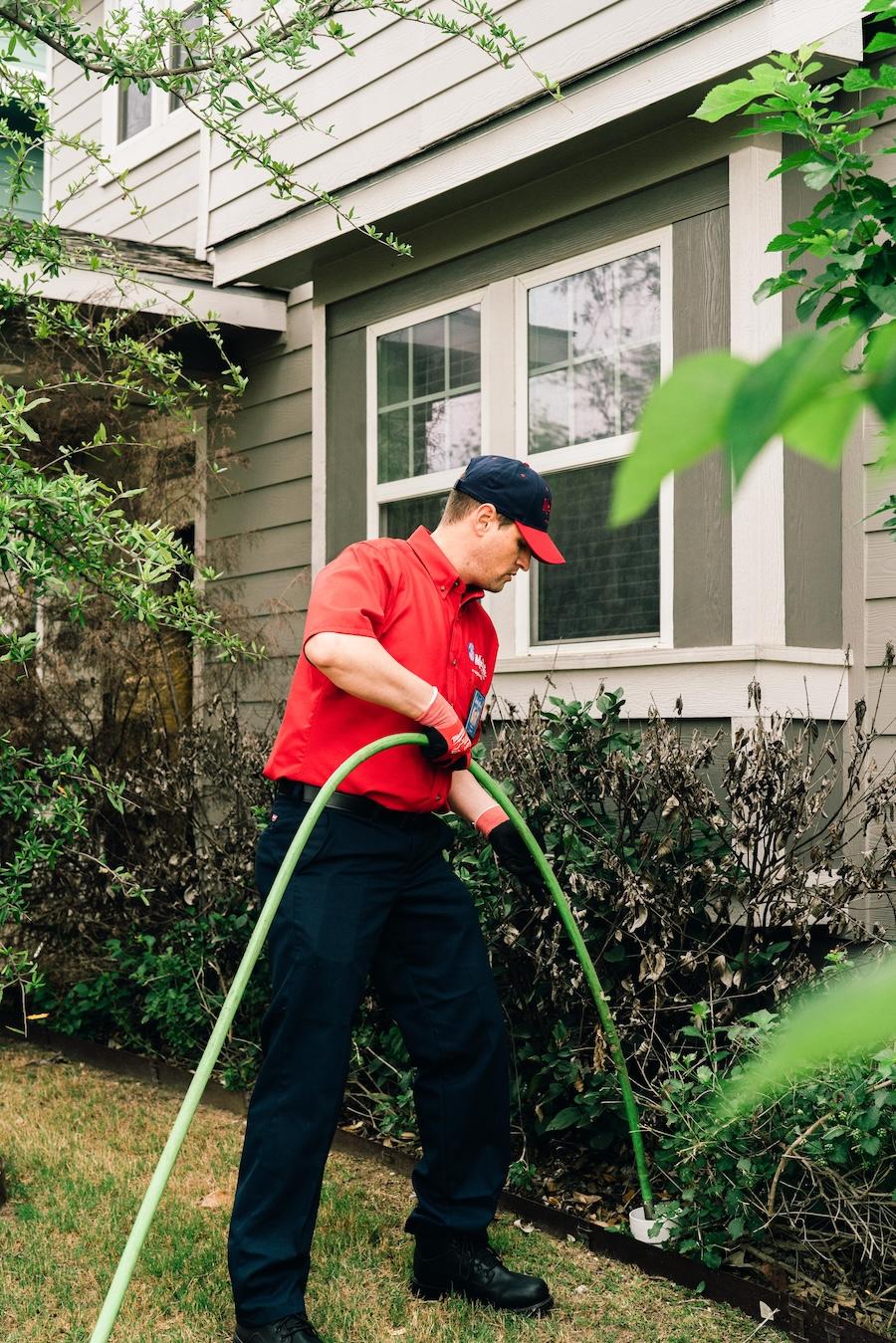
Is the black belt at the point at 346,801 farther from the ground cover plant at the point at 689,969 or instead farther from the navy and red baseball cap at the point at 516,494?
the ground cover plant at the point at 689,969

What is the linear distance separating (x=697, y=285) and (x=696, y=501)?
78cm

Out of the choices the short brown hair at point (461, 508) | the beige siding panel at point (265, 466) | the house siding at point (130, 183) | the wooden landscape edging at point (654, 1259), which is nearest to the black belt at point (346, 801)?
the short brown hair at point (461, 508)

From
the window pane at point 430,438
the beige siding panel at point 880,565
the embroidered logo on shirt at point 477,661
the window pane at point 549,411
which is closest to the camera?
the embroidered logo on shirt at point 477,661

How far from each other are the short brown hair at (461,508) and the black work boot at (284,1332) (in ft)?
6.36

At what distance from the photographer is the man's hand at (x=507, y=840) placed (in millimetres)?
3604

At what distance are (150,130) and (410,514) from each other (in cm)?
390

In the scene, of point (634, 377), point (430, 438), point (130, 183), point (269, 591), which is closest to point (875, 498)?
point (634, 377)

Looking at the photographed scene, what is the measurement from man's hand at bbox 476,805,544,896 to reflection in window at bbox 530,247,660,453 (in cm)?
190

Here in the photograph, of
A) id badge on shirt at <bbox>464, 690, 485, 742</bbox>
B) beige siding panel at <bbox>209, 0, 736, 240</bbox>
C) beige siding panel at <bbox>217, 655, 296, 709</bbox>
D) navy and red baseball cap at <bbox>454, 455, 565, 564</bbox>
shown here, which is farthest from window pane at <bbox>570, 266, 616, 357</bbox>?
beige siding panel at <bbox>217, 655, 296, 709</bbox>

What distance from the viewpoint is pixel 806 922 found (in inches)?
149

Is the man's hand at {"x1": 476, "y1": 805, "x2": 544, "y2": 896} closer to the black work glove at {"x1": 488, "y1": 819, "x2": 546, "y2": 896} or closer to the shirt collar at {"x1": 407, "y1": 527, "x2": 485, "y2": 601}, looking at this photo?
the black work glove at {"x1": 488, "y1": 819, "x2": 546, "y2": 896}

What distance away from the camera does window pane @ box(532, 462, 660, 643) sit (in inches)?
196

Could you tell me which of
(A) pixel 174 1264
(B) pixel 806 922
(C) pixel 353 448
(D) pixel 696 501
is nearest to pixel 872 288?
(B) pixel 806 922

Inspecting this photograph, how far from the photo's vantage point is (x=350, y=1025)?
314cm
